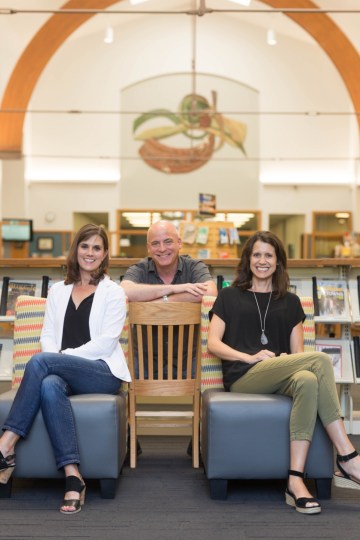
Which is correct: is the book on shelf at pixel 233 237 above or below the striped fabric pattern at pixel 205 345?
above

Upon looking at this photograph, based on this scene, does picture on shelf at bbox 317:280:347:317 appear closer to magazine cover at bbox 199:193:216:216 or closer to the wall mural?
magazine cover at bbox 199:193:216:216

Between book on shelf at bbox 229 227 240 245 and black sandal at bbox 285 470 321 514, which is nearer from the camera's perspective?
black sandal at bbox 285 470 321 514

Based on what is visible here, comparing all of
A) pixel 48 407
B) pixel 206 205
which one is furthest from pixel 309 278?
pixel 206 205

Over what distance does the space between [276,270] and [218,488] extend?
1.16 metres

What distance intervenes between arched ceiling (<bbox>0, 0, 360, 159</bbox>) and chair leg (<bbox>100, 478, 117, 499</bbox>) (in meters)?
11.3

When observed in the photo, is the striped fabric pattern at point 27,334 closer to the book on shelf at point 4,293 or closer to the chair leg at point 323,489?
the chair leg at point 323,489

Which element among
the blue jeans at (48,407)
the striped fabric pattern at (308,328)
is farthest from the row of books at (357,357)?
the blue jeans at (48,407)

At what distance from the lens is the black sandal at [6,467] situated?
333cm

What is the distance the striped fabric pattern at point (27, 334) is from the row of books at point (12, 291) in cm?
131

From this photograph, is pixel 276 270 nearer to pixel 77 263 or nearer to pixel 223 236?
pixel 77 263

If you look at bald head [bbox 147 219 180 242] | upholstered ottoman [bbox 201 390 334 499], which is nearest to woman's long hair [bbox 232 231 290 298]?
bald head [bbox 147 219 180 242]

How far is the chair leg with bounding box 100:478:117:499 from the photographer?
11.3 feet

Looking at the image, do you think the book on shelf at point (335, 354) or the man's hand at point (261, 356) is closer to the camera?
the man's hand at point (261, 356)

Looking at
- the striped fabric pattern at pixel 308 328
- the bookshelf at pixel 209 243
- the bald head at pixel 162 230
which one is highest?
the bookshelf at pixel 209 243
